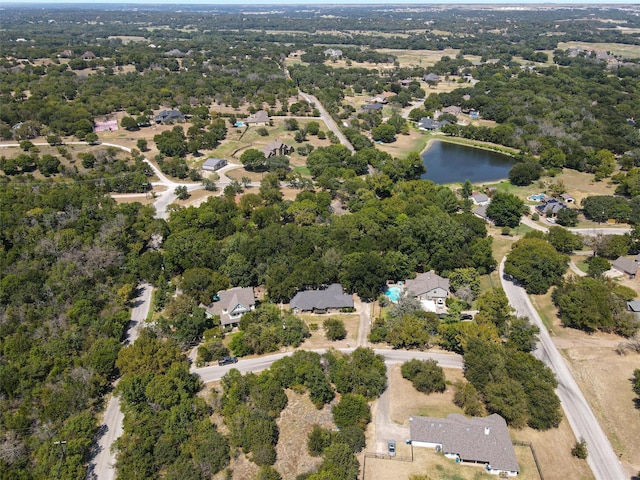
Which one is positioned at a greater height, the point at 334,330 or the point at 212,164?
the point at 334,330

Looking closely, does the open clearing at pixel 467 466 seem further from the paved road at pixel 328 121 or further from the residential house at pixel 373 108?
the residential house at pixel 373 108

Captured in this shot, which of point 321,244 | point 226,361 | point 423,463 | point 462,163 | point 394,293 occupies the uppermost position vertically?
point 321,244

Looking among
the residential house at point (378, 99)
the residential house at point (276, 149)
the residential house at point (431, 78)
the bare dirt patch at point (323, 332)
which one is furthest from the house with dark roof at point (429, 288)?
the residential house at point (431, 78)

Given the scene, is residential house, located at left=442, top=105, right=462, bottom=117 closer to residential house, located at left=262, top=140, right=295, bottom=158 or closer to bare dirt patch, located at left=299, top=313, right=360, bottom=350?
residential house, located at left=262, top=140, right=295, bottom=158

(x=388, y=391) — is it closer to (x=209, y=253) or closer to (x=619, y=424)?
(x=619, y=424)

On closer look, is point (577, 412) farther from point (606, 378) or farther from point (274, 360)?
point (274, 360)

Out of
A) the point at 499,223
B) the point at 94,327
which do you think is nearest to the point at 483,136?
the point at 499,223

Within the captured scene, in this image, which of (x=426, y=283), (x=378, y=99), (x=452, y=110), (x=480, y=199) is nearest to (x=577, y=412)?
(x=426, y=283)
